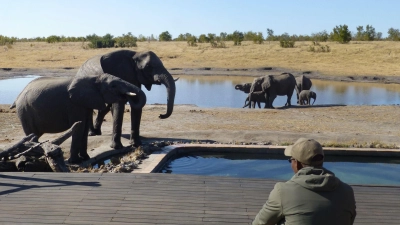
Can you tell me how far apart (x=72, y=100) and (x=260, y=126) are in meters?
7.09

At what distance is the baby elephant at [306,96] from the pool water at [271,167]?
43.5ft

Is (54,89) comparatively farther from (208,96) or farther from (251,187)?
Result: (208,96)

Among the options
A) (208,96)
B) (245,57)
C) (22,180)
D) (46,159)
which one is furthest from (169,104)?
(245,57)

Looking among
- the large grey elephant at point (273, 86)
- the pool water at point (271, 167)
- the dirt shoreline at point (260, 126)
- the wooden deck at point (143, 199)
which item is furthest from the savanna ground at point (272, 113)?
the wooden deck at point (143, 199)

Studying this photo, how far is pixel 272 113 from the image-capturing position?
18875 millimetres

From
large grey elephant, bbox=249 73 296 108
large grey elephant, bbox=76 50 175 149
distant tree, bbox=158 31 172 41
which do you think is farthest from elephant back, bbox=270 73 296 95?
distant tree, bbox=158 31 172 41

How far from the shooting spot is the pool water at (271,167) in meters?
9.90

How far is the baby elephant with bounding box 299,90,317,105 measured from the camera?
2403cm

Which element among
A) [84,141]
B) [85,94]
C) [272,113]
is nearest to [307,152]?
[85,94]

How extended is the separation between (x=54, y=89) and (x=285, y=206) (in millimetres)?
6845

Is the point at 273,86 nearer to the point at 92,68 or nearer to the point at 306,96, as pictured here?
the point at 306,96

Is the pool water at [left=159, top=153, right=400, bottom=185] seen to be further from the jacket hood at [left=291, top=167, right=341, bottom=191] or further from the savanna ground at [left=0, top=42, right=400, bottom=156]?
the jacket hood at [left=291, top=167, right=341, bottom=191]

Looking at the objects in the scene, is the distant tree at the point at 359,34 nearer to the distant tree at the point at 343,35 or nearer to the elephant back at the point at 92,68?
the distant tree at the point at 343,35

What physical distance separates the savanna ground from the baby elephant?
256cm
